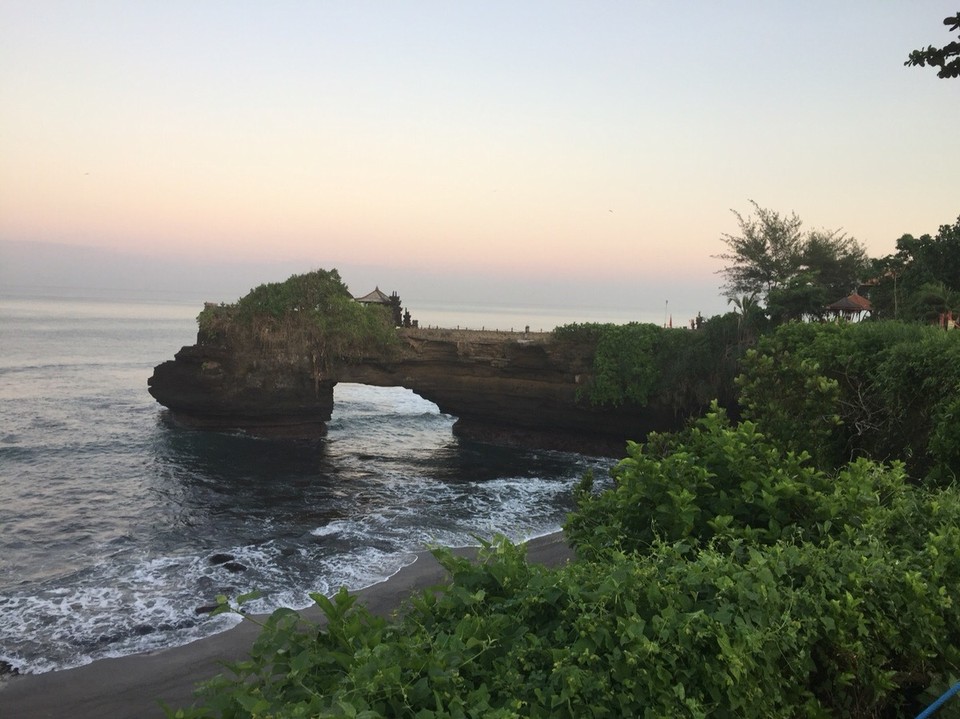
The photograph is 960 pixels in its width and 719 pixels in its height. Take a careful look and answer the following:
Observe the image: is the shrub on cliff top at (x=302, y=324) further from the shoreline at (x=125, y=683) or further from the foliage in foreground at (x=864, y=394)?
the foliage in foreground at (x=864, y=394)

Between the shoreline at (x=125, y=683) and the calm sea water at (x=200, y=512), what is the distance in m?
0.33

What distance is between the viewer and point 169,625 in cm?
1109

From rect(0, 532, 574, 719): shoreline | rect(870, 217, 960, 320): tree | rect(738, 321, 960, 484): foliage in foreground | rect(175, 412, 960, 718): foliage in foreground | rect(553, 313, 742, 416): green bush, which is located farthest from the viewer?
rect(553, 313, 742, 416): green bush

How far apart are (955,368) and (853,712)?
21.4 ft

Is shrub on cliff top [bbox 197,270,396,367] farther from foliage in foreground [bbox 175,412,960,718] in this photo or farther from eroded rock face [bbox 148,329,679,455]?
foliage in foreground [bbox 175,412,960,718]

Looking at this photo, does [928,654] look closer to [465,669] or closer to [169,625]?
[465,669]

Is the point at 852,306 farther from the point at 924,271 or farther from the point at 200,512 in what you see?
the point at 200,512

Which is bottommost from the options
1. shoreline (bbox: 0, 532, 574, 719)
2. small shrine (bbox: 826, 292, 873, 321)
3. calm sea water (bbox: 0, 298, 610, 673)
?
shoreline (bbox: 0, 532, 574, 719)

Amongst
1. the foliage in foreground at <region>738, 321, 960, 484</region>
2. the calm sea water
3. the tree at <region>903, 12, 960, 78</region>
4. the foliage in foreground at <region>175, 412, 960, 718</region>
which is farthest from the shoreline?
the tree at <region>903, 12, 960, 78</region>

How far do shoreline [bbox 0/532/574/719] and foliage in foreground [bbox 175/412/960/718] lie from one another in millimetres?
4889

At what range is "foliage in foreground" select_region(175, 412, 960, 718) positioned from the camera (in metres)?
2.93

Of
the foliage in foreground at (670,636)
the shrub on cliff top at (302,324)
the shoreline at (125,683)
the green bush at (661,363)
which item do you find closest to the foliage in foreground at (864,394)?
the shoreline at (125,683)

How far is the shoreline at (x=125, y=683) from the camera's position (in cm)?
881

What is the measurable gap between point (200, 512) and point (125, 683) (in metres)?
8.59
